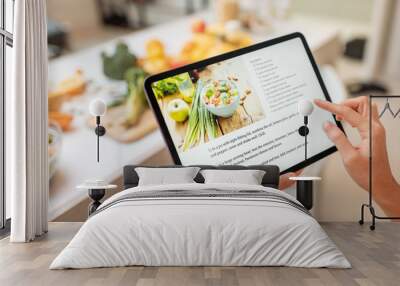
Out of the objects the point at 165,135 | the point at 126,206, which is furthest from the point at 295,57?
the point at 126,206

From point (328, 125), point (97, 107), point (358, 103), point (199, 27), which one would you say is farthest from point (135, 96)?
point (358, 103)

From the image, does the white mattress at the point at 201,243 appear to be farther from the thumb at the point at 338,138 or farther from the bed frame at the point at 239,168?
the thumb at the point at 338,138

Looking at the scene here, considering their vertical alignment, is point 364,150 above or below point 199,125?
below

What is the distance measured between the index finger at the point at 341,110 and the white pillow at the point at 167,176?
1.27 m

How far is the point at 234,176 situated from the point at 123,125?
48.1 inches

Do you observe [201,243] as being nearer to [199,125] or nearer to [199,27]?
[199,125]

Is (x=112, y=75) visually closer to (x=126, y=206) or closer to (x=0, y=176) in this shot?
(x=0, y=176)

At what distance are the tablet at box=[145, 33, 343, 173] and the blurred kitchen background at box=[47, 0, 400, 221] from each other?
27 cm

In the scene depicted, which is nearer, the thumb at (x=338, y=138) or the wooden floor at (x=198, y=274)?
the wooden floor at (x=198, y=274)

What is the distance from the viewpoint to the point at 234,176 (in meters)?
5.21

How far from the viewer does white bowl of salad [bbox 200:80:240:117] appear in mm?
5660

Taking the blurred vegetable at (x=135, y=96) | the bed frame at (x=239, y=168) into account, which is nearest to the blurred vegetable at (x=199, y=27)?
the blurred vegetable at (x=135, y=96)

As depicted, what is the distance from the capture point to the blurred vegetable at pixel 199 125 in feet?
18.3

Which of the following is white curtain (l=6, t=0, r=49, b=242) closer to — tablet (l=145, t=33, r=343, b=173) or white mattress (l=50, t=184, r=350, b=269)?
tablet (l=145, t=33, r=343, b=173)
